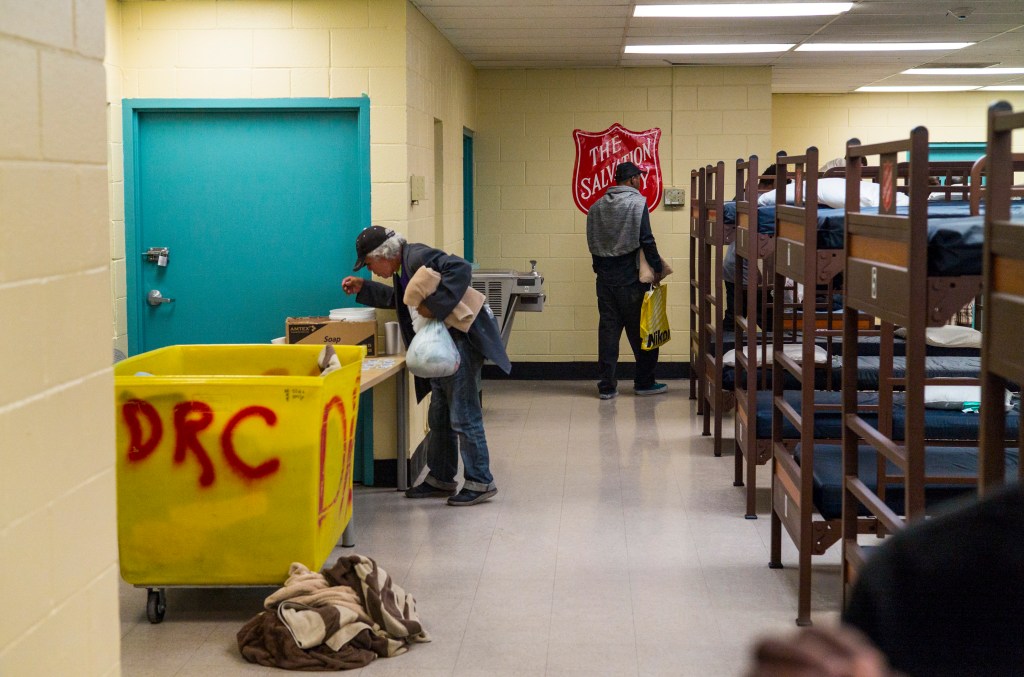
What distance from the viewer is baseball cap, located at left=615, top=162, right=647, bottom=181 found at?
9.03m

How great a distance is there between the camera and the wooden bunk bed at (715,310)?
684 centimetres

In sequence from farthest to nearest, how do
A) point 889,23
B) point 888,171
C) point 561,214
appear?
point 561,214
point 889,23
point 888,171

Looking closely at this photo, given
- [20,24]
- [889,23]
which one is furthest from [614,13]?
[20,24]

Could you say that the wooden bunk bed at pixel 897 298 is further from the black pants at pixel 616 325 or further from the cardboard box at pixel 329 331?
the black pants at pixel 616 325

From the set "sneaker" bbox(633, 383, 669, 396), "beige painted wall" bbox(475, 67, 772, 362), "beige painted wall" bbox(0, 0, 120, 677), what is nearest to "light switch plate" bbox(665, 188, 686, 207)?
"beige painted wall" bbox(475, 67, 772, 362)

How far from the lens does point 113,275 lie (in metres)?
6.08

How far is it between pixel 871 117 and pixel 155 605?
425 inches

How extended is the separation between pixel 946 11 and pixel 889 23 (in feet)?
1.77

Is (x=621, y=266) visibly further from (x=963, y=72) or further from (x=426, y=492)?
(x=963, y=72)

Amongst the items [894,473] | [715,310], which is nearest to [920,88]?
[715,310]

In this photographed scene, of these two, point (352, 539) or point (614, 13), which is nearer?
point (352, 539)

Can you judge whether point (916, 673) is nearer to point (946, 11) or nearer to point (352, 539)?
point (352, 539)

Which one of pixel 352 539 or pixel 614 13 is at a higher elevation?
pixel 614 13

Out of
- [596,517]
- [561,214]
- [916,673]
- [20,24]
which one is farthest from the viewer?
[561,214]
